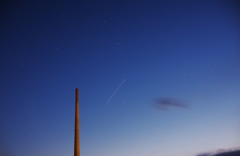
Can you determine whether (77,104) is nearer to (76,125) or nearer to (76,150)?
(76,125)

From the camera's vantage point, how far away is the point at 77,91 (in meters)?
26.2

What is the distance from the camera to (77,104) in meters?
25.5

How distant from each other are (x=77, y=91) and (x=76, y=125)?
3.74 m

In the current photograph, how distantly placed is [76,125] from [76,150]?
8.02 feet

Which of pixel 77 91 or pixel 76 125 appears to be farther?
pixel 77 91

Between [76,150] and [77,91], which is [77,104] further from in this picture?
[76,150]

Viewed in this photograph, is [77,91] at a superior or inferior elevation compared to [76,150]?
superior

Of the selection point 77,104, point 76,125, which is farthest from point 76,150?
point 77,104

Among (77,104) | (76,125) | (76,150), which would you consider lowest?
(76,150)

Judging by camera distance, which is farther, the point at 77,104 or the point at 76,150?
the point at 77,104

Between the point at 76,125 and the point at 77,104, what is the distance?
2.23 m

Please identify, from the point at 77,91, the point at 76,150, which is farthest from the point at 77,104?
the point at 76,150

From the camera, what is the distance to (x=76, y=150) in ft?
77.2
